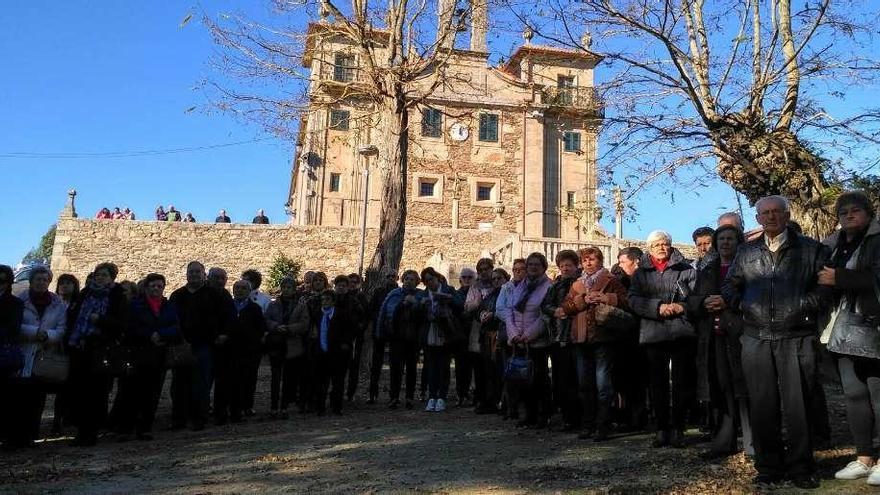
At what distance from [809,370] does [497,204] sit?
29.6 metres

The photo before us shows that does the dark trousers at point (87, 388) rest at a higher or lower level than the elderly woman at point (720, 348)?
lower

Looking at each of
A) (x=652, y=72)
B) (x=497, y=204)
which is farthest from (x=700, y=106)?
(x=497, y=204)

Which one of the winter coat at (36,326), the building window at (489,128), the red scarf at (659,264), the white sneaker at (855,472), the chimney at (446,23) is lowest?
the white sneaker at (855,472)

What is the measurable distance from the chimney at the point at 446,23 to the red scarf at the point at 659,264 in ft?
29.5

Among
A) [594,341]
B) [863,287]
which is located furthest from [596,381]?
[863,287]

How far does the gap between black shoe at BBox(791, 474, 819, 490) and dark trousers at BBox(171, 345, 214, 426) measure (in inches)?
235

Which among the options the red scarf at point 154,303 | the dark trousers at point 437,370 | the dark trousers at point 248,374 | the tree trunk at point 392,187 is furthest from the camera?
the tree trunk at point 392,187

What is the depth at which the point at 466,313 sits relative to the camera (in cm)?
849

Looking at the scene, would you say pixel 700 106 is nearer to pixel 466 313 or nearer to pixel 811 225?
pixel 811 225

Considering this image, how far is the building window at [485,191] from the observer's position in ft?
114

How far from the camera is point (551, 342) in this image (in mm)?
Answer: 6828

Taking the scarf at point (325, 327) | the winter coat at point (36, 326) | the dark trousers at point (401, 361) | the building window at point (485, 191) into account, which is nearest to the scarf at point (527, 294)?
the dark trousers at point (401, 361)

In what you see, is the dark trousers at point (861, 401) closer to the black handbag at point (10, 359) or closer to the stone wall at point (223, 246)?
the black handbag at point (10, 359)

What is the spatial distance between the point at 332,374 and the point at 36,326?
10.9ft
